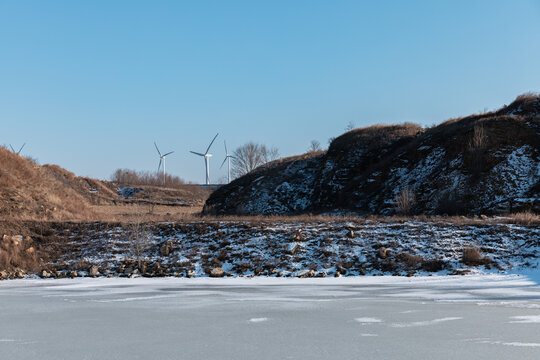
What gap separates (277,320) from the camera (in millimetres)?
7523

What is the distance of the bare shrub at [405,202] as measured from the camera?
26656 mm

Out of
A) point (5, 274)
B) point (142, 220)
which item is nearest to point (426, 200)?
point (142, 220)

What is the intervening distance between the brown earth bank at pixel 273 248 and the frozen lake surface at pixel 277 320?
7.43 feet

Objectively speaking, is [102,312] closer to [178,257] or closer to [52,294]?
[52,294]

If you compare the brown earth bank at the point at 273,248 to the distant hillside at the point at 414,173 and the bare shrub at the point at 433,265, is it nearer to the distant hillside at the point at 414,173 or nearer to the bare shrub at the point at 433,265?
the bare shrub at the point at 433,265

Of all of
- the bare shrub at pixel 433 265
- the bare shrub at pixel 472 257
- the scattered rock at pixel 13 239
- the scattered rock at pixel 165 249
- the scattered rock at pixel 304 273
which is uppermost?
the scattered rock at pixel 13 239

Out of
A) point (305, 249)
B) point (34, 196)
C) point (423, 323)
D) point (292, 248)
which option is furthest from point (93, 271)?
point (34, 196)

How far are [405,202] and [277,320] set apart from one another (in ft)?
66.5

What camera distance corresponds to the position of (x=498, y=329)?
662 centimetres

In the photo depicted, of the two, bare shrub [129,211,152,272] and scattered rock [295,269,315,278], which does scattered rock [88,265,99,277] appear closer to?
bare shrub [129,211,152,272]

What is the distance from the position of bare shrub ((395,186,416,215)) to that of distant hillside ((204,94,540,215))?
0.05 metres

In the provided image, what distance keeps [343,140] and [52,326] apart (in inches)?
1414

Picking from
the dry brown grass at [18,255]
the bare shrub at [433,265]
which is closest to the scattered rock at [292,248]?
the bare shrub at [433,265]

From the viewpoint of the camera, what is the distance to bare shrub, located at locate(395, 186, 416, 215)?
26656 millimetres
